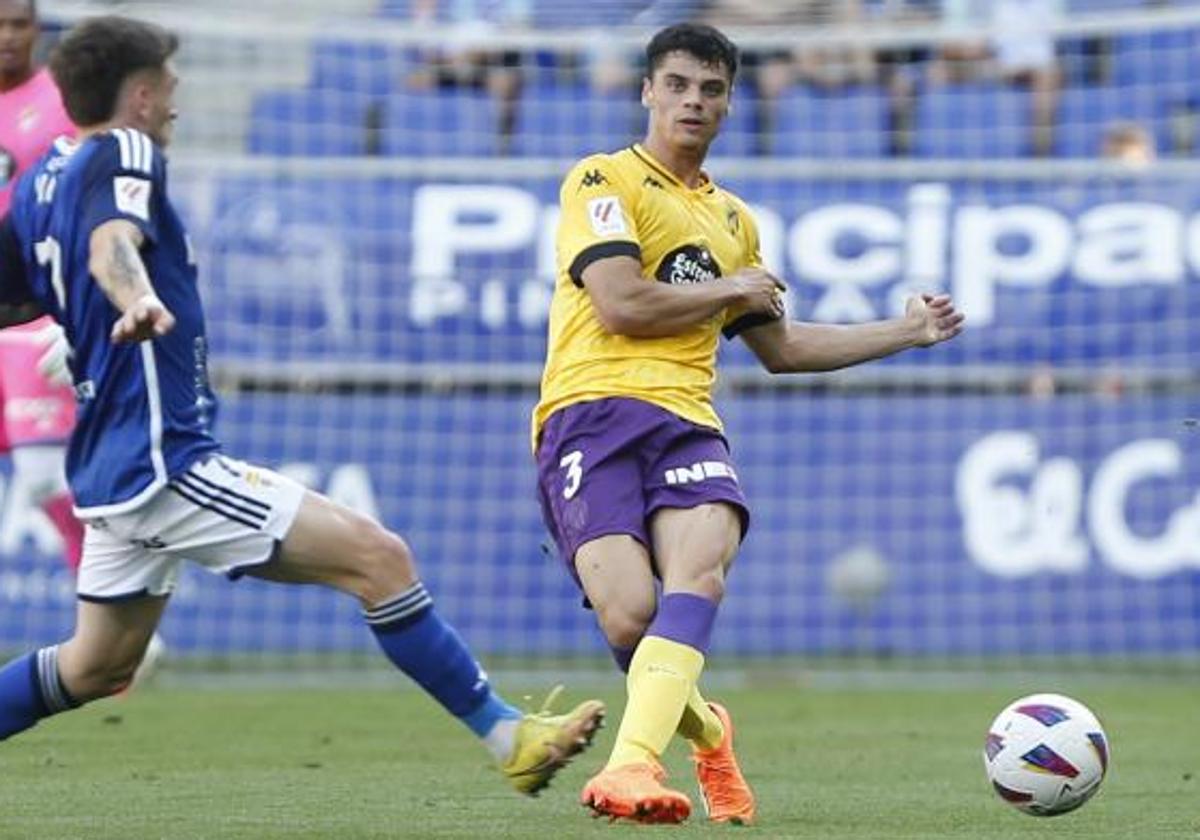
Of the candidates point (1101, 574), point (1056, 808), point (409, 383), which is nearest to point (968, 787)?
point (1056, 808)

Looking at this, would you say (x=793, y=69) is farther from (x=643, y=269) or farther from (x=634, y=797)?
(x=634, y=797)

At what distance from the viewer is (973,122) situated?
16672mm

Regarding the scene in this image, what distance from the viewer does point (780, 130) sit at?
16.6 m

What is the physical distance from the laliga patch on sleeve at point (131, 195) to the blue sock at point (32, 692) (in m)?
1.28

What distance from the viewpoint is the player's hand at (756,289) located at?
762 centimetres

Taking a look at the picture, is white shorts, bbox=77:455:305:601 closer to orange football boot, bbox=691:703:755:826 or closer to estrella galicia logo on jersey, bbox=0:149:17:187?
orange football boot, bbox=691:703:755:826

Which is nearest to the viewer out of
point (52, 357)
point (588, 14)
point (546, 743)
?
point (546, 743)

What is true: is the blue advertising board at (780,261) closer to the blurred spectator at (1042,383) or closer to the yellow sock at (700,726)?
the blurred spectator at (1042,383)

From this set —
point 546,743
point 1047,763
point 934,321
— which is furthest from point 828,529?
point 546,743

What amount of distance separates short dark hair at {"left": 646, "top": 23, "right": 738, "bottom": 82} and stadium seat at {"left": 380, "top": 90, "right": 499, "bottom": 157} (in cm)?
866

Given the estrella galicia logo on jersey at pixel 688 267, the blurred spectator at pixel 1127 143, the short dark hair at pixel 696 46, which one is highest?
the blurred spectator at pixel 1127 143

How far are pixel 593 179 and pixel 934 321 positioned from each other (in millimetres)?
1102

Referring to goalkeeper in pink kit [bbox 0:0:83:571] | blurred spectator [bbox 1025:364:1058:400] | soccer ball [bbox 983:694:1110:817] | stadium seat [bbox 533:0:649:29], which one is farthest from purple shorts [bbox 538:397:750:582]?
stadium seat [bbox 533:0:649:29]

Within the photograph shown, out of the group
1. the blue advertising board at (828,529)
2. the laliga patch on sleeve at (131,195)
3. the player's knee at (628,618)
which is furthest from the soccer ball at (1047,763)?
the blue advertising board at (828,529)
